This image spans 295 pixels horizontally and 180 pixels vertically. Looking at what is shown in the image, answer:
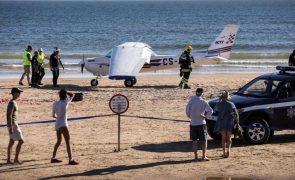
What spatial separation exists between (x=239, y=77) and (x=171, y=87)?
19.8ft

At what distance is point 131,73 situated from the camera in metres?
24.7

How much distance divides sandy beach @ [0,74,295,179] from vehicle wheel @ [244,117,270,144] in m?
0.16

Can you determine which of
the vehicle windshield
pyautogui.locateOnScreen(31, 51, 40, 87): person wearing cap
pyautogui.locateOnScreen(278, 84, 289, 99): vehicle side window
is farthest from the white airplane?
pyautogui.locateOnScreen(278, 84, 289, 99): vehicle side window

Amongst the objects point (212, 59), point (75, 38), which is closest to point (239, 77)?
point (212, 59)

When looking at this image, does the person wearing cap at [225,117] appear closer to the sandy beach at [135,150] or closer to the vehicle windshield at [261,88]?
the sandy beach at [135,150]

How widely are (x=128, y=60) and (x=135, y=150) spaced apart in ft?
33.6

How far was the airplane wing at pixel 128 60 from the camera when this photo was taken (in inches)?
963

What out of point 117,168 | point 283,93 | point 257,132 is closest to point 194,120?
point 117,168

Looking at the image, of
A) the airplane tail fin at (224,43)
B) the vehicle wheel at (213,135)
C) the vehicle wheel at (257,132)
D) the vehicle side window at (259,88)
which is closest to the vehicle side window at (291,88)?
the vehicle side window at (259,88)

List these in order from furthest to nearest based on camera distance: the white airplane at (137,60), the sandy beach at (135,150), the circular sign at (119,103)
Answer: the white airplane at (137,60) < the circular sign at (119,103) < the sandy beach at (135,150)

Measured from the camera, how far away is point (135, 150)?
15.7 metres

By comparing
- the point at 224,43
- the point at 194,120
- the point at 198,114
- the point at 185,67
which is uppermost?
the point at 224,43

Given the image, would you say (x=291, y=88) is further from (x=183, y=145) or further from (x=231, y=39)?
(x=231, y=39)

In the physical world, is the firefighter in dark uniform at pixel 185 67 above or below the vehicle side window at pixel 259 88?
above
